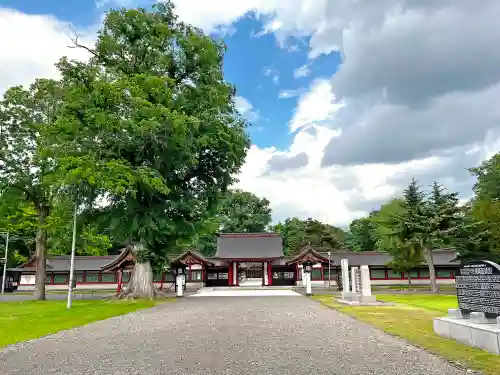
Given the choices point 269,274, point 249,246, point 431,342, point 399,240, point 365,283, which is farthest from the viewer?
point 249,246

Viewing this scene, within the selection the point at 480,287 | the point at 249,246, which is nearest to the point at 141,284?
the point at 480,287

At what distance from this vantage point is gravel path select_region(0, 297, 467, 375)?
6.22m

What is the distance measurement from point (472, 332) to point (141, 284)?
2102 centimetres

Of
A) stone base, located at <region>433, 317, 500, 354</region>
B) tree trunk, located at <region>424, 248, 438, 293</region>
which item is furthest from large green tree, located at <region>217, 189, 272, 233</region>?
stone base, located at <region>433, 317, 500, 354</region>

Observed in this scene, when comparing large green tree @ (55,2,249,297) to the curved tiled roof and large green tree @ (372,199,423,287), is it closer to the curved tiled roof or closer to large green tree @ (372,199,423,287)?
large green tree @ (372,199,423,287)

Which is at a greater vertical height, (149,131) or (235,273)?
(149,131)

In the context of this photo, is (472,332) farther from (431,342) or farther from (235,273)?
(235,273)

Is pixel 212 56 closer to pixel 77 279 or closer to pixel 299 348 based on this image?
pixel 299 348

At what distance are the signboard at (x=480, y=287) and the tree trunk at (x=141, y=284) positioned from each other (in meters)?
20.1

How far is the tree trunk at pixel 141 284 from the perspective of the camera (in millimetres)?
24844

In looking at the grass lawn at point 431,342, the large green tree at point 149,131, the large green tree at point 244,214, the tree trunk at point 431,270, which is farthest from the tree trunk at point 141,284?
the large green tree at point 244,214

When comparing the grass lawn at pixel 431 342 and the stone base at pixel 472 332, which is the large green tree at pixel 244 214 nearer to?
the grass lawn at pixel 431 342

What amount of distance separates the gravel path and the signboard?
1644 mm

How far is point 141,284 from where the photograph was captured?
82.8 feet
